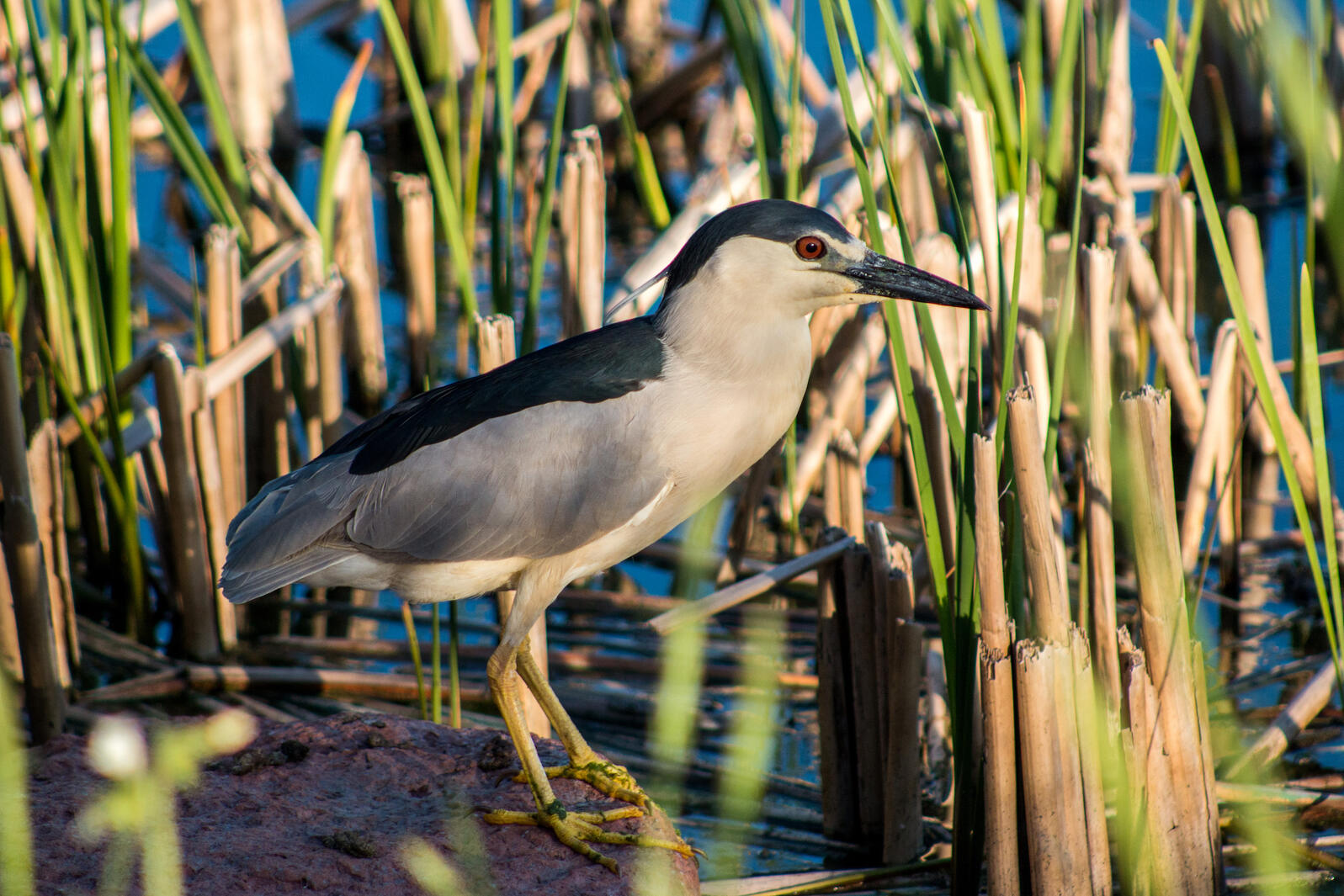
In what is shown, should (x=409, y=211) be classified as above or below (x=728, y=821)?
above

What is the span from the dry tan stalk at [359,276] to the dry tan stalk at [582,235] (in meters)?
1.62

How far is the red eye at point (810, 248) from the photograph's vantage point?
117 inches

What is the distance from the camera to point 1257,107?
796cm

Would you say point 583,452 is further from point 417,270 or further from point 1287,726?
point 417,270

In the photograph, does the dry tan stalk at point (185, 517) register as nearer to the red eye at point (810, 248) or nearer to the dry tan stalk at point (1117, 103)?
the red eye at point (810, 248)

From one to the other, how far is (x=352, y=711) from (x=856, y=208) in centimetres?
257

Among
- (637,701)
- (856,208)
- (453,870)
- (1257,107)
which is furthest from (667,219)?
(1257,107)

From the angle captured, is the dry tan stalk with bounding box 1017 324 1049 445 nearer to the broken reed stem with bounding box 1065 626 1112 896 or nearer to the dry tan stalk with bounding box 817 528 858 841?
the dry tan stalk with bounding box 817 528 858 841

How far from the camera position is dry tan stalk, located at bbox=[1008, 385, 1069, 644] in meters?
2.64

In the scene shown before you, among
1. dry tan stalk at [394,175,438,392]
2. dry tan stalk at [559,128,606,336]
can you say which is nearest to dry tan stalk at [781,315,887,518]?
dry tan stalk at [559,128,606,336]

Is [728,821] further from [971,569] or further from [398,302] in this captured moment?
[398,302]

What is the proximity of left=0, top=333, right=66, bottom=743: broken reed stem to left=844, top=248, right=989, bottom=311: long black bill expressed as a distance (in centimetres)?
202

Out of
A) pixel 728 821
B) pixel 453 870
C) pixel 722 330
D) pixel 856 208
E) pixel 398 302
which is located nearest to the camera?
pixel 453 870

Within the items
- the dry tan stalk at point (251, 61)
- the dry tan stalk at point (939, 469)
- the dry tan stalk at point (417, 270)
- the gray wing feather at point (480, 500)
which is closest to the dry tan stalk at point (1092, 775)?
the dry tan stalk at point (939, 469)
